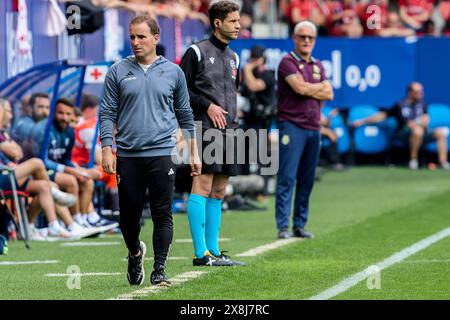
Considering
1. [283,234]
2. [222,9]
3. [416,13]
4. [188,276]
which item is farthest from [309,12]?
[188,276]

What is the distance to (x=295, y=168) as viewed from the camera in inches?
565

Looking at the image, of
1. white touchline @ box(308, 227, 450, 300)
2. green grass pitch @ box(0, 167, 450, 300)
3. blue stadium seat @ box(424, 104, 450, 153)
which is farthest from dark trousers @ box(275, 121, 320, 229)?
blue stadium seat @ box(424, 104, 450, 153)

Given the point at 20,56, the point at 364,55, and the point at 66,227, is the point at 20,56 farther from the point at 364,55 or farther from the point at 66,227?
the point at 364,55

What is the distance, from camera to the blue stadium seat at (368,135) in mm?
26109

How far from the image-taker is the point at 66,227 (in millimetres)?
15398

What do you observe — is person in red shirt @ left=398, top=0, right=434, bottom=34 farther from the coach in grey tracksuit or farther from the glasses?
the coach in grey tracksuit

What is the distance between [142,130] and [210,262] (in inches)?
76.7

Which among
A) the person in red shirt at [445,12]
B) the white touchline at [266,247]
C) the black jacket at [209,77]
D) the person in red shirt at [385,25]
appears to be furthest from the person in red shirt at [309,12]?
the black jacket at [209,77]

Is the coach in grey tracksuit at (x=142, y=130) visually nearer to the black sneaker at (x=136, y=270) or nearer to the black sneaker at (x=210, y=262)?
the black sneaker at (x=136, y=270)

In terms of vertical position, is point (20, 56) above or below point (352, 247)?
above

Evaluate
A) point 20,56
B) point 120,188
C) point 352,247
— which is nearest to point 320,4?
point 20,56

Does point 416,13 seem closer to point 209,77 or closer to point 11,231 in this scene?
point 11,231
